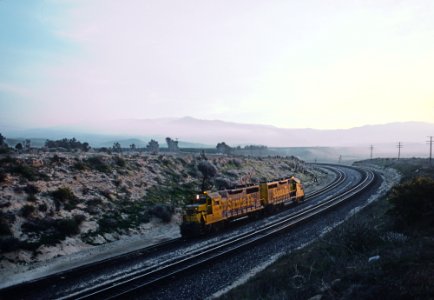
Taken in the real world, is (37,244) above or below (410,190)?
below

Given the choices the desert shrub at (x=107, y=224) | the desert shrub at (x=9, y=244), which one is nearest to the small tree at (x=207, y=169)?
the desert shrub at (x=107, y=224)

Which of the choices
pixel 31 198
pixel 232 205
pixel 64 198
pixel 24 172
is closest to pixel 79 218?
pixel 64 198

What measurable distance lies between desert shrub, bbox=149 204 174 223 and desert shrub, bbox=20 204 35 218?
375 inches

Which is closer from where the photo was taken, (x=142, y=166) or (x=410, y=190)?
(x=410, y=190)

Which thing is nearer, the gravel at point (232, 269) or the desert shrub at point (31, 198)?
the gravel at point (232, 269)

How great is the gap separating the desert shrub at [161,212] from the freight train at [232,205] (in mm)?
1583

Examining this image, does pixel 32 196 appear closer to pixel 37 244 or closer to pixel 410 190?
pixel 37 244

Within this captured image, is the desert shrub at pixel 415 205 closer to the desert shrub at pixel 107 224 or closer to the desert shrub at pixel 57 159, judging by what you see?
the desert shrub at pixel 107 224

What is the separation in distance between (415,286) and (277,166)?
65.2 m

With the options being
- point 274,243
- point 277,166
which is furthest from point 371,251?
point 277,166

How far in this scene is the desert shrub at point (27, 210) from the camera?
24.5 metres

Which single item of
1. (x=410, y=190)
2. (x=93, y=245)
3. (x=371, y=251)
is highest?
(x=410, y=190)

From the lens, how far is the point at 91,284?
16.2 meters

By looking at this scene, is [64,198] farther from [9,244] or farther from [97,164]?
[97,164]
